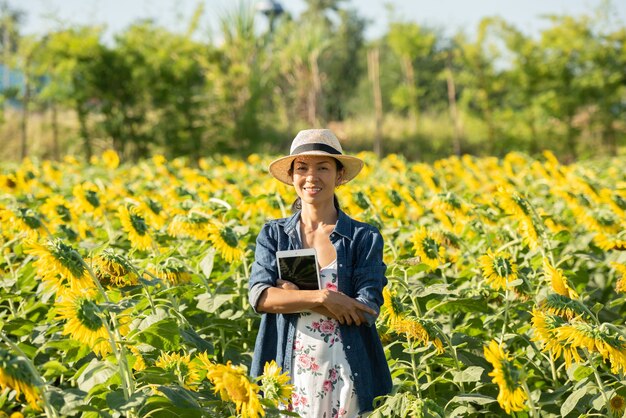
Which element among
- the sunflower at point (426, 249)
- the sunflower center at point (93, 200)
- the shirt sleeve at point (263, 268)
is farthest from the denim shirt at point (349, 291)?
the sunflower center at point (93, 200)

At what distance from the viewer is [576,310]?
2.10 m

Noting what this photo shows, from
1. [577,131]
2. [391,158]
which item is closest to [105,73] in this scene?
[391,158]

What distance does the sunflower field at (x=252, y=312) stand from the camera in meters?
1.86

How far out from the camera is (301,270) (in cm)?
208

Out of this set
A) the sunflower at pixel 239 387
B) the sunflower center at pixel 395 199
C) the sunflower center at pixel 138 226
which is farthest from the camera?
the sunflower center at pixel 395 199

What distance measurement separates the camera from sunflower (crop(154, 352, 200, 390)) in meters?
2.12

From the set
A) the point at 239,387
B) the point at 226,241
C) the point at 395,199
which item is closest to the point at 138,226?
the point at 226,241

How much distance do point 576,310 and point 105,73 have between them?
467 inches

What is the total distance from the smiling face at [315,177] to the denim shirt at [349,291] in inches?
2.8

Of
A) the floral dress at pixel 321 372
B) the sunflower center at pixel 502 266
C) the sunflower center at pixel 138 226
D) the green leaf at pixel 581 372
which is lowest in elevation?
the green leaf at pixel 581 372

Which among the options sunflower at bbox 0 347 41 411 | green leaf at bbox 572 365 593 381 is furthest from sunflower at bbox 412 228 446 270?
sunflower at bbox 0 347 41 411

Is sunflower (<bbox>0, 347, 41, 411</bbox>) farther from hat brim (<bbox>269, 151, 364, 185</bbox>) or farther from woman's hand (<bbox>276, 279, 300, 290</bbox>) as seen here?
hat brim (<bbox>269, 151, 364, 185</bbox>)

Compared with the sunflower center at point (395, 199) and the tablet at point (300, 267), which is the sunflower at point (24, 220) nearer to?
the tablet at point (300, 267)

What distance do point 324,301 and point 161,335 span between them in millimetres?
414
